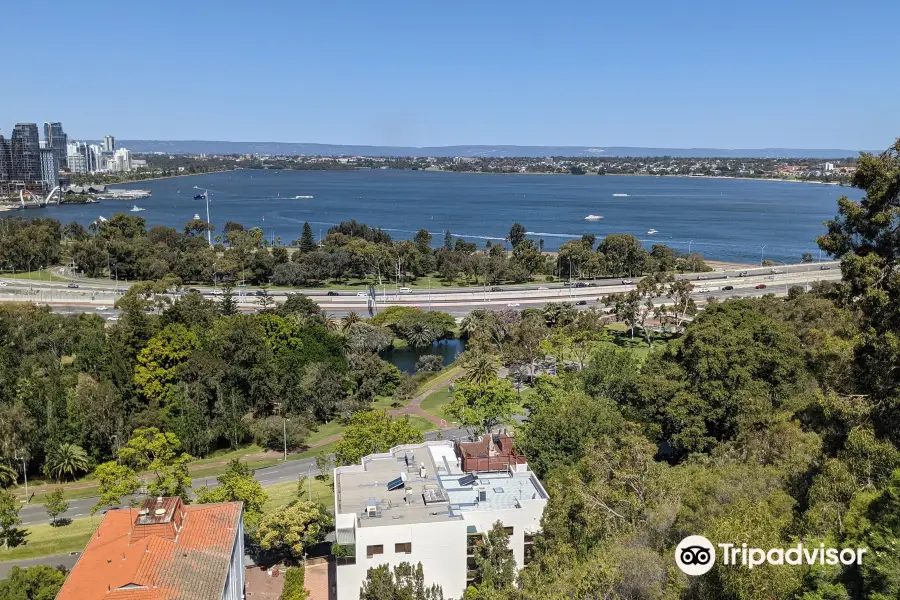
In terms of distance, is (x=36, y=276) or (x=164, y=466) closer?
(x=164, y=466)

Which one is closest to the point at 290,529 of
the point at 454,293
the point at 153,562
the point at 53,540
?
the point at 153,562

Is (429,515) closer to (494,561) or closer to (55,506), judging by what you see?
(494,561)

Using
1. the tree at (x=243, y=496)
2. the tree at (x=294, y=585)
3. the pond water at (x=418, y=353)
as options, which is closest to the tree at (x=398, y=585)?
the tree at (x=294, y=585)

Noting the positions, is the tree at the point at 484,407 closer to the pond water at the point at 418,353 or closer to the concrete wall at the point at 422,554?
the concrete wall at the point at 422,554

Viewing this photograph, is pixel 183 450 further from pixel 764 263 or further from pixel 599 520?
pixel 764 263

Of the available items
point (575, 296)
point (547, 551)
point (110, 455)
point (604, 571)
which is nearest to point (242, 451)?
point (110, 455)

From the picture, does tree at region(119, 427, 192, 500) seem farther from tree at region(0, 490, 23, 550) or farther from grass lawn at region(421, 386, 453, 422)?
grass lawn at region(421, 386, 453, 422)
